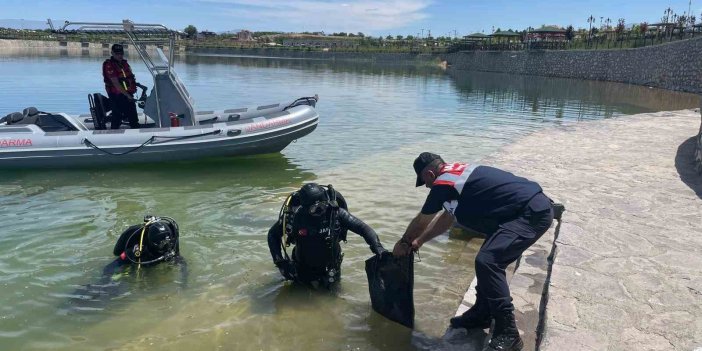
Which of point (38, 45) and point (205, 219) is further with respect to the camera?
point (38, 45)

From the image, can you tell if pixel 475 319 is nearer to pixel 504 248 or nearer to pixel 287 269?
pixel 504 248

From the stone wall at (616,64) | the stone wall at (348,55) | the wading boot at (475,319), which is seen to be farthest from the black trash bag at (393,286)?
the stone wall at (348,55)

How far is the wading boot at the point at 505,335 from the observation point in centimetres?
321

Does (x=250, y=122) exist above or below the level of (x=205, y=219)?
above

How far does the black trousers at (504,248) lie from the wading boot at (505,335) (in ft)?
0.14

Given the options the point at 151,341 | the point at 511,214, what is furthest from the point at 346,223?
the point at 151,341

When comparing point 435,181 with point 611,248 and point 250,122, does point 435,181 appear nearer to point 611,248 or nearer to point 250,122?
point 611,248

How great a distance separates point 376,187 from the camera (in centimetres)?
849

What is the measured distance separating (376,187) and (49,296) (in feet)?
16.3

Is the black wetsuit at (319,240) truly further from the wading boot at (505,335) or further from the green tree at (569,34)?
the green tree at (569,34)

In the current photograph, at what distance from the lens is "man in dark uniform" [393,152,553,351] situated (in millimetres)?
3197

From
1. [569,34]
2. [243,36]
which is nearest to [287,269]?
[569,34]

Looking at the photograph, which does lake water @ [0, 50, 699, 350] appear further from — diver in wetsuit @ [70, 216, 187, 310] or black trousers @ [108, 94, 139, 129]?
black trousers @ [108, 94, 139, 129]

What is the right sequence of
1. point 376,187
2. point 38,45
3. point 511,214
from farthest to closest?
point 38,45
point 376,187
point 511,214
